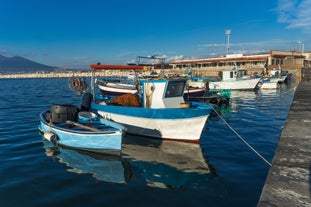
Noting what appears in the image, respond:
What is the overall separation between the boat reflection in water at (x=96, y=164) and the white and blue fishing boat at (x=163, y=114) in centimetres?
304

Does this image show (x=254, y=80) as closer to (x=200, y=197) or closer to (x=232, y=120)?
(x=232, y=120)

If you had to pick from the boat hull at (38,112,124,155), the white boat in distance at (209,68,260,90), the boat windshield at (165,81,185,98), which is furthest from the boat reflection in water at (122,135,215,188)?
the white boat in distance at (209,68,260,90)

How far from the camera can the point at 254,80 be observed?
3606 centimetres

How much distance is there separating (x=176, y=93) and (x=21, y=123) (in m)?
11.5

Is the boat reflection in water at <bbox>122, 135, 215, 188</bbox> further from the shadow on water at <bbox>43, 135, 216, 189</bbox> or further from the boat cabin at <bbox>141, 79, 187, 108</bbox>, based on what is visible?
the boat cabin at <bbox>141, 79, 187, 108</bbox>

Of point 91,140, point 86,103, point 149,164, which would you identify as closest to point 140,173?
point 149,164

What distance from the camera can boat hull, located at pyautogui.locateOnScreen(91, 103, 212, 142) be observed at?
37.1 ft

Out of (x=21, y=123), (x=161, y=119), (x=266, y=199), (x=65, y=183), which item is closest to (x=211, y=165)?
(x=161, y=119)

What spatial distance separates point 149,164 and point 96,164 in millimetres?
2124

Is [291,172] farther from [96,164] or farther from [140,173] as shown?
[96,164]

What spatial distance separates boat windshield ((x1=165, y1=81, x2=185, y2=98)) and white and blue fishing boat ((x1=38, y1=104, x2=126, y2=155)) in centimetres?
369

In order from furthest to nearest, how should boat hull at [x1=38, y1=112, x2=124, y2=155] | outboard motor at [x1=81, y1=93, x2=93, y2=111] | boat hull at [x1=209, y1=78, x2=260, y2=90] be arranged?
boat hull at [x1=209, y1=78, x2=260, y2=90] < outboard motor at [x1=81, y1=93, x2=93, y2=111] < boat hull at [x1=38, y1=112, x2=124, y2=155]

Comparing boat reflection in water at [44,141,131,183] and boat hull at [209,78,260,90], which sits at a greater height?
boat hull at [209,78,260,90]

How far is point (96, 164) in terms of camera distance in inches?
360
